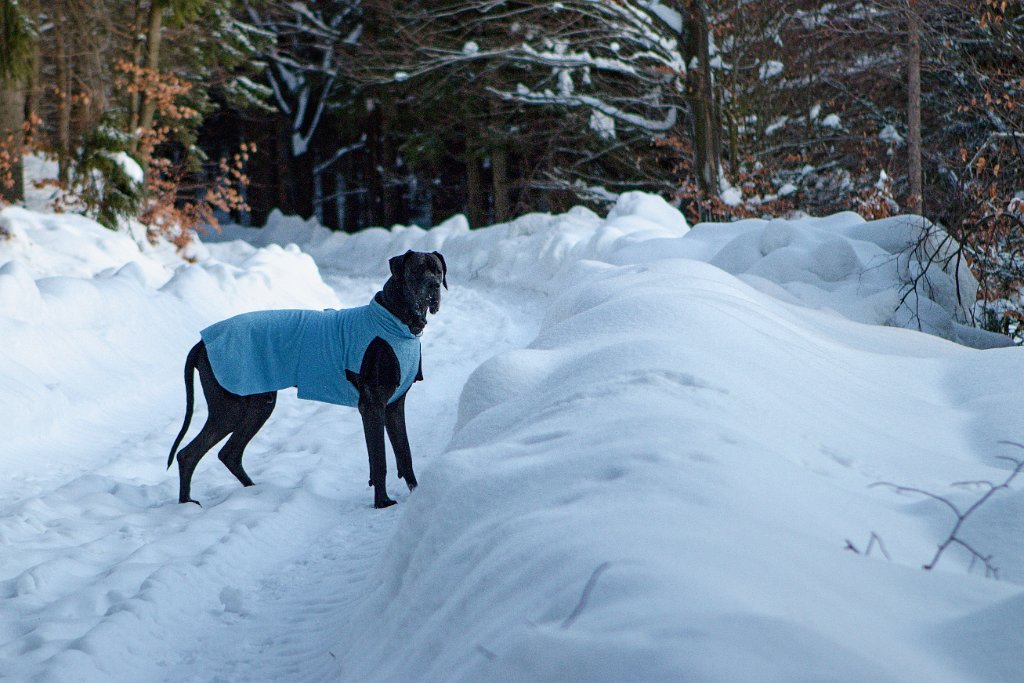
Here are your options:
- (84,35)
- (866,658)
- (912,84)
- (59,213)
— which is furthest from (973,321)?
(84,35)

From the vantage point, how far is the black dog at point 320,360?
4.96 m

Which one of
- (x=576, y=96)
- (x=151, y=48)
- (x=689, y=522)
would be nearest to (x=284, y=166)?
(x=151, y=48)

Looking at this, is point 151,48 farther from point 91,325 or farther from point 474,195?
point 474,195

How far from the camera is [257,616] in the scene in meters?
3.60

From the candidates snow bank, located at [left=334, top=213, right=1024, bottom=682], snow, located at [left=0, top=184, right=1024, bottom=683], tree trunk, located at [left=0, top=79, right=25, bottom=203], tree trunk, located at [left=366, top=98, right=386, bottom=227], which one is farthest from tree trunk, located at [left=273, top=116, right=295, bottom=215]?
snow bank, located at [left=334, top=213, right=1024, bottom=682]

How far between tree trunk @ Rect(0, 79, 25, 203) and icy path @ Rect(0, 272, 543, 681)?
32.6ft

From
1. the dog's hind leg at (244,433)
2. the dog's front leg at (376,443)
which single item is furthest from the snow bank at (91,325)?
the dog's front leg at (376,443)

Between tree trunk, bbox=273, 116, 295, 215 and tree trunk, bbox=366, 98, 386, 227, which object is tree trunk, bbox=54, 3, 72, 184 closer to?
tree trunk, bbox=366, 98, 386, 227

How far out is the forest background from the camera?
51.3ft

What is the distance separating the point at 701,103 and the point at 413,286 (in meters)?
13.4

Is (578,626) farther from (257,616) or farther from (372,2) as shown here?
(372,2)

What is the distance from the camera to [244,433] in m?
5.20

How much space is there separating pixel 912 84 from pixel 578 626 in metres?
16.7

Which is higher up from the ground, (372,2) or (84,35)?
(372,2)
